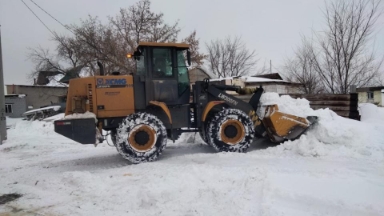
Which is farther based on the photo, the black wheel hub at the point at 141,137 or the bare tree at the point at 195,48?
the bare tree at the point at 195,48

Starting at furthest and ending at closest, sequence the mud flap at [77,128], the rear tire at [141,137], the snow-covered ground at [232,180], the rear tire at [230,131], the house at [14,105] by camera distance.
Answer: the house at [14,105] → the rear tire at [230,131] → the rear tire at [141,137] → the mud flap at [77,128] → the snow-covered ground at [232,180]

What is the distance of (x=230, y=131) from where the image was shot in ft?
26.0

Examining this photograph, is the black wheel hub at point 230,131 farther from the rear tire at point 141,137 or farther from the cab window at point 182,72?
the rear tire at point 141,137

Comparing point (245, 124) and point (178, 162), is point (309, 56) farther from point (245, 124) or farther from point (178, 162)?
point (178, 162)

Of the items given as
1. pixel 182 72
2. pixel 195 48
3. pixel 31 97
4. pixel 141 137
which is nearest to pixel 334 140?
pixel 182 72

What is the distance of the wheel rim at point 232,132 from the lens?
25.8ft

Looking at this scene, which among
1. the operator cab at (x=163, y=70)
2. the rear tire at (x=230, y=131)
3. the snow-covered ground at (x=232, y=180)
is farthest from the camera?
the rear tire at (x=230, y=131)

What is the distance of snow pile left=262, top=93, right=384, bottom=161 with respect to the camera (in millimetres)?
7000

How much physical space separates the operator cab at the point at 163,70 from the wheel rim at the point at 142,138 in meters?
0.83

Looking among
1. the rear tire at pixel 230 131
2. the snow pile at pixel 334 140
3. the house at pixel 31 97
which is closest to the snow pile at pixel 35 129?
the rear tire at pixel 230 131

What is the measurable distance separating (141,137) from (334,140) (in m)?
4.51

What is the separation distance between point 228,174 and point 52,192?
295 cm

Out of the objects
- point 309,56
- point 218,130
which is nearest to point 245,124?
point 218,130

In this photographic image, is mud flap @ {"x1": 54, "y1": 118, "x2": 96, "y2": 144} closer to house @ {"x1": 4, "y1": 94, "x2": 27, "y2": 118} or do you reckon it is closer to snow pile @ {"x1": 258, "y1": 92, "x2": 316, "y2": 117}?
snow pile @ {"x1": 258, "y1": 92, "x2": 316, "y2": 117}
